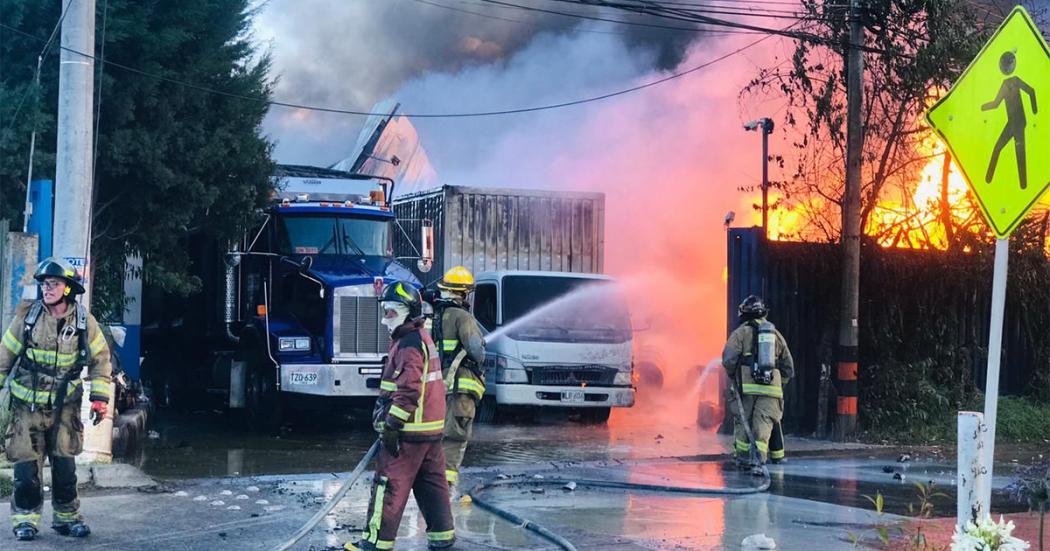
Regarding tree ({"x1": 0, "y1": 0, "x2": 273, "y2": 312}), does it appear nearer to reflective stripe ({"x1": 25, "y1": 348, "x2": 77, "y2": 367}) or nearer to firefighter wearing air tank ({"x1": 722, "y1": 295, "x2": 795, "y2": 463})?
reflective stripe ({"x1": 25, "y1": 348, "x2": 77, "y2": 367})

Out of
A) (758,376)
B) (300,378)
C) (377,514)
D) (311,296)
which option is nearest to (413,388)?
(377,514)

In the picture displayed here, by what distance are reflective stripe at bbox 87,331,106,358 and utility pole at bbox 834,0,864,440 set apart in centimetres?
888

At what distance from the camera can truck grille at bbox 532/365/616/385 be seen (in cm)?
1421

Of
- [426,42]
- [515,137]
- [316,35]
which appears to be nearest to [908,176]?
[515,137]

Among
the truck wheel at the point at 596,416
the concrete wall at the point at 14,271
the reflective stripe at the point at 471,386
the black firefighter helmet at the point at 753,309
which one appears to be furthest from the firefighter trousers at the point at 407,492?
the truck wheel at the point at 596,416

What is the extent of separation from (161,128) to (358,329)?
3.37 meters

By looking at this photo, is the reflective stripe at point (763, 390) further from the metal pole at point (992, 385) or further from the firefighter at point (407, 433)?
the metal pole at point (992, 385)

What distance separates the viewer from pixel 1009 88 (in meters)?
5.00

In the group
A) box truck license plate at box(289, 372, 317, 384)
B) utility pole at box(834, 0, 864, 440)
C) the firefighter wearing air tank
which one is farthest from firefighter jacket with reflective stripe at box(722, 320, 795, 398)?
box truck license plate at box(289, 372, 317, 384)

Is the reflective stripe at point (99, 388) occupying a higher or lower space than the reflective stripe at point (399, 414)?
higher

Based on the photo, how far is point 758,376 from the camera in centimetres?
1044

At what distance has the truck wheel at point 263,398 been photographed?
1352 centimetres

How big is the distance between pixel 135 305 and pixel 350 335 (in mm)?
4212

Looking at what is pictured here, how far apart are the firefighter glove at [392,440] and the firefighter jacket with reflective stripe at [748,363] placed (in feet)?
16.5
